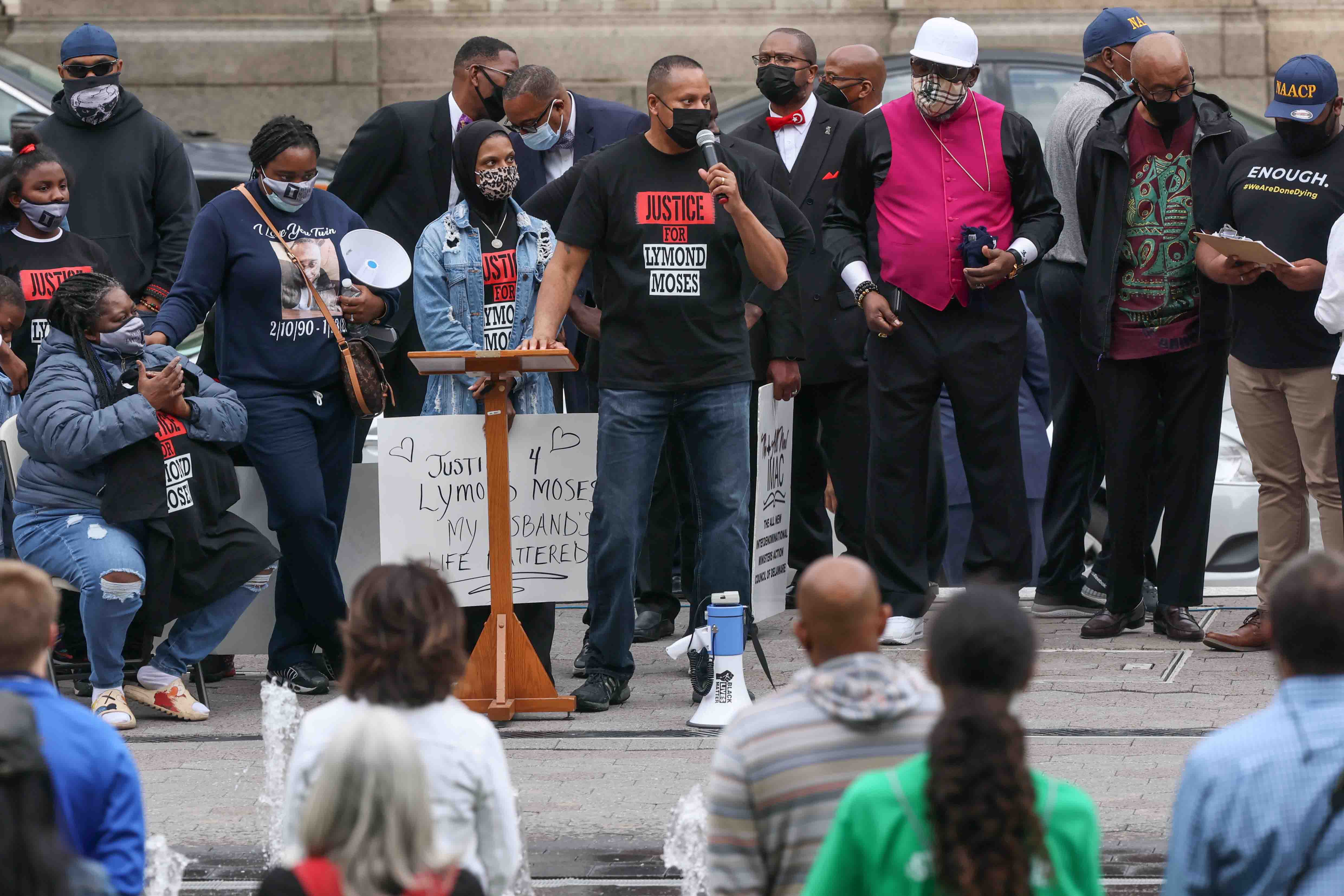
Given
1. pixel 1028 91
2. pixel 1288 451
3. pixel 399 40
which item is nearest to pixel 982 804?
pixel 1288 451

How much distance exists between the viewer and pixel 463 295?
743 cm

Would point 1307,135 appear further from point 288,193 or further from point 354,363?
point 288,193

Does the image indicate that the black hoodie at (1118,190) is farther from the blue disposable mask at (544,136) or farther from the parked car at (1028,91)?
the blue disposable mask at (544,136)

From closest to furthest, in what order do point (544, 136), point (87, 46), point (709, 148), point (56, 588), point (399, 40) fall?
point (709, 148) → point (56, 588) → point (544, 136) → point (87, 46) → point (399, 40)

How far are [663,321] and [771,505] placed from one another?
1.18 m

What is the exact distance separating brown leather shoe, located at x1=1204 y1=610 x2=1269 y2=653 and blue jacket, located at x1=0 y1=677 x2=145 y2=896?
5.25 meters

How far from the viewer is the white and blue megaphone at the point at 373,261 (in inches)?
306

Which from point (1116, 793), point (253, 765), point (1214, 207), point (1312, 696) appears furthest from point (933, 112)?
point (1312, 696)

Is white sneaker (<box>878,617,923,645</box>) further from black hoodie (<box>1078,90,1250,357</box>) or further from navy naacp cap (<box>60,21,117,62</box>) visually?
navy naacp cap (<box>60,21,117,62</box>)

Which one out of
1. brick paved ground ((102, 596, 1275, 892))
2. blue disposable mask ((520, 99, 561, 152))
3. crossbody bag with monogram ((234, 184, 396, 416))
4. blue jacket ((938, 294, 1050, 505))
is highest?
blue disposable mask ((520, 99, 561, 152))

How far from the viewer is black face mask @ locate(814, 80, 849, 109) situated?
374 inches

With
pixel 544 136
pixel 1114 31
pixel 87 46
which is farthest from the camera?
pixel 1114 31

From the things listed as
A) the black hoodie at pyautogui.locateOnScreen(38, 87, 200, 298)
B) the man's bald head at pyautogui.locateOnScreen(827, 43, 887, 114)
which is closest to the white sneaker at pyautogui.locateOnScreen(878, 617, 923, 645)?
the man's bald head at pyautogui.locateOnScreen(827, 43, 887, 114)

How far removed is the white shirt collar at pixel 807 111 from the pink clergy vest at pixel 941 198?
0.82 metres
